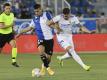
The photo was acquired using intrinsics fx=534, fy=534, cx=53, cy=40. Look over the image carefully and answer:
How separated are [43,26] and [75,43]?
11.5 m

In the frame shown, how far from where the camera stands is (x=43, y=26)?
1534 cm

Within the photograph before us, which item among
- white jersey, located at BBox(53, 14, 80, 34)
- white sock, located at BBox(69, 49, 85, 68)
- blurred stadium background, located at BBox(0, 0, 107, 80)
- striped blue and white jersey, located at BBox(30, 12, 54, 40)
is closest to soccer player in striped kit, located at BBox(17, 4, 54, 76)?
striped blue and white jersey, located at BBox(30, 12, 54, 40)

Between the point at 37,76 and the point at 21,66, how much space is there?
4091mm

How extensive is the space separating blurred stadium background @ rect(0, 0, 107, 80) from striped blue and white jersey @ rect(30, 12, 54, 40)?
3.90 feet

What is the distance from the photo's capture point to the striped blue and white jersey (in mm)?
15211

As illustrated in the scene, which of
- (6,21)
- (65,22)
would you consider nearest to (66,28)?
(65,22)

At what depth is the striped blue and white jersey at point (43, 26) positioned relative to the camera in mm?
15211

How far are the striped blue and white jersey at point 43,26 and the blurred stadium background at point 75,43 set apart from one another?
3.90ft

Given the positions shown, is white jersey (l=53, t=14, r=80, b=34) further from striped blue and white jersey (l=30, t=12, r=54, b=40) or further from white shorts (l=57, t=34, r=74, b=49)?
striped blue and white jersey (l=30, t=12, r=54, b=40)

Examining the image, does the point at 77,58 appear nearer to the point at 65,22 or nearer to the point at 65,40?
the point at 65,40

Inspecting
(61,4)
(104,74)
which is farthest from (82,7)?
(104,74)

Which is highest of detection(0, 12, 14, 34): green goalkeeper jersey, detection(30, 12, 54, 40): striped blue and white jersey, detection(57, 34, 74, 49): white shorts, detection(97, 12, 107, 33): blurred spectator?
detection(30, 12, 54, 40): striped blue and white jersey

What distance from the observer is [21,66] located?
19.1 metres

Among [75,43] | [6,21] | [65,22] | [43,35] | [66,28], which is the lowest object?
[75,43]
